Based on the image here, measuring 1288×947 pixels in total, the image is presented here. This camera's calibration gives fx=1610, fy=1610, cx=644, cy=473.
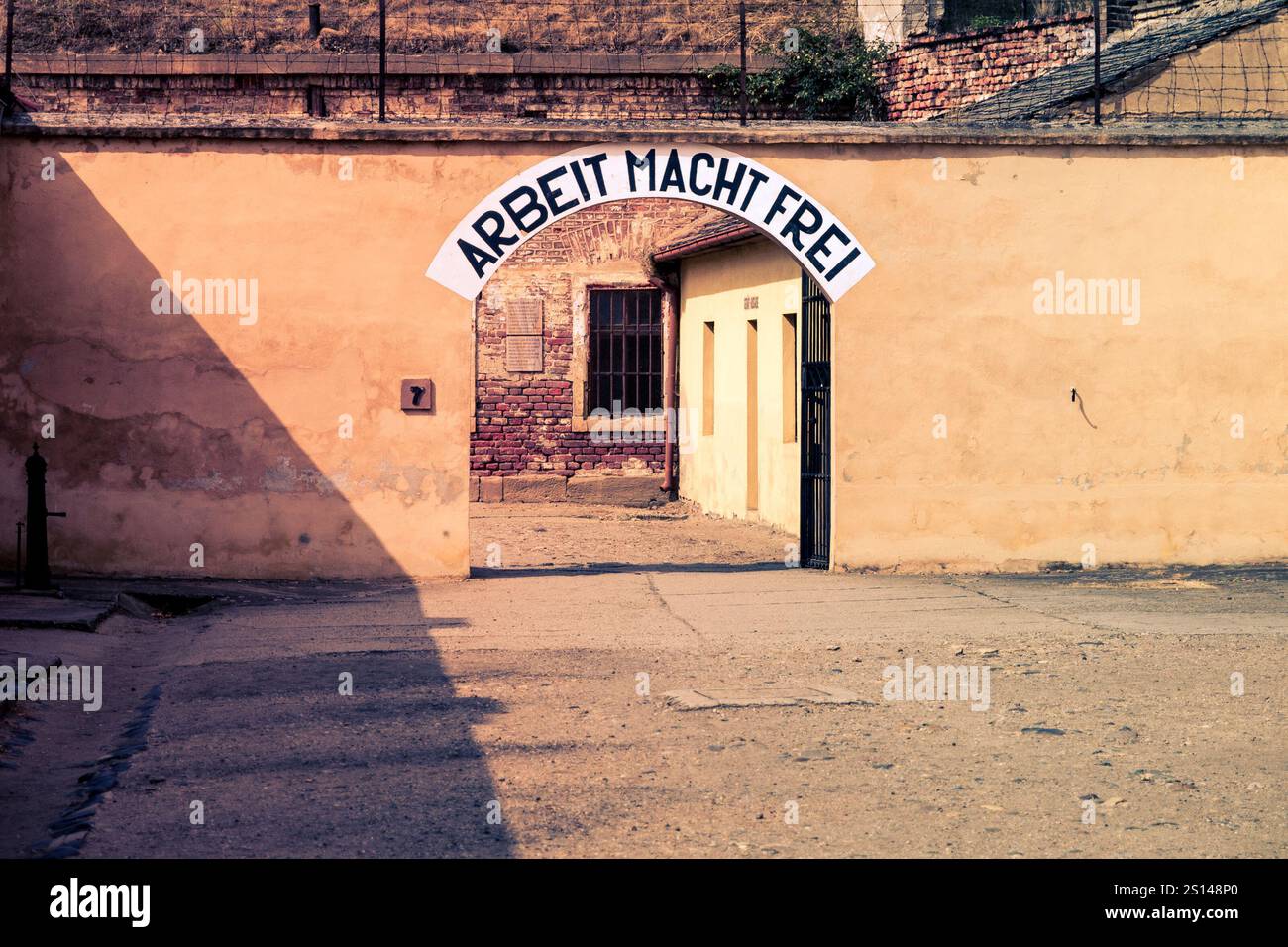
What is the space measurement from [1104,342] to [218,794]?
9.60 meters

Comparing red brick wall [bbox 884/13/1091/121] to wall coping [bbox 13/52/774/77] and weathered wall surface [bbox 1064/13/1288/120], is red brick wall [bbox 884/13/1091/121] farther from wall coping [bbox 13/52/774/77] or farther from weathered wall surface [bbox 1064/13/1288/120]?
weathered wall surface [bbox 1064/13/1288/120]

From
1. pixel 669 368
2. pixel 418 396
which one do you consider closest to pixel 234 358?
pixel 418 396

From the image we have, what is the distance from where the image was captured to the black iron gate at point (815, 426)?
14297 millimetres

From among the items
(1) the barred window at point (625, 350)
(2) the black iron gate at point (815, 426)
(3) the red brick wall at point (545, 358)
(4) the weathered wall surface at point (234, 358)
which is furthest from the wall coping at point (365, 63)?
(4) the weathered wall surface at point (234, 358)

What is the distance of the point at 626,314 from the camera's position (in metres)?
22.7

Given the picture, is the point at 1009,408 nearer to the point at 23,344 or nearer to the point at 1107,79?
the point at 1107,79

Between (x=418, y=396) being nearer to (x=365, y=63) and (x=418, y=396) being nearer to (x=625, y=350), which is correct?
(x=625, y=350)

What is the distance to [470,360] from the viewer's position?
13.1m

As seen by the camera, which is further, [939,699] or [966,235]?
[966,235]

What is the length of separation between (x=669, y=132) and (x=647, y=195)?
547 mm

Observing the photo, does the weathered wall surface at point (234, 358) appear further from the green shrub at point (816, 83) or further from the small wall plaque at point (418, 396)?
the green shrub at point (816, 83)
